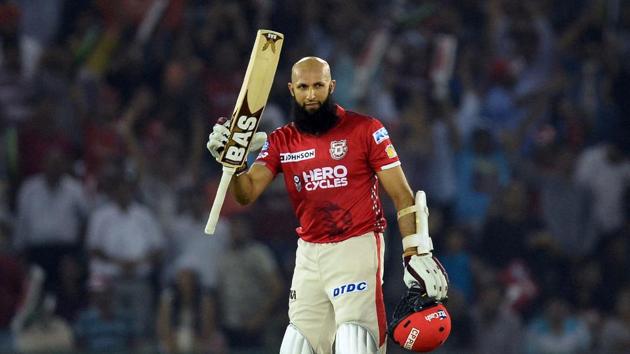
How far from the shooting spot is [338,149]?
719cm

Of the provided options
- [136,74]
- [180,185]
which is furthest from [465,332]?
[136,74]

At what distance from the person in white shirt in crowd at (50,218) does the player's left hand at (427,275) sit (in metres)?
5.54

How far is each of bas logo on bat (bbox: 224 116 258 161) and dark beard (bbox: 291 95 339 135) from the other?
30 cm

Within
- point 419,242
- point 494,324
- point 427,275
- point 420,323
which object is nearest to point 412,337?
point 420,323

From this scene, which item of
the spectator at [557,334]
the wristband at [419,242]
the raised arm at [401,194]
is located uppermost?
the raised arm at [401,194]

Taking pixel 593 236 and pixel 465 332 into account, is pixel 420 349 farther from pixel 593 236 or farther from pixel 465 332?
pixel 593 236

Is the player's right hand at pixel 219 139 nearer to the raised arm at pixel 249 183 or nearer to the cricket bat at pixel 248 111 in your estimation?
the cricket bat at pixel 248 111

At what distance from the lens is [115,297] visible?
11695mm

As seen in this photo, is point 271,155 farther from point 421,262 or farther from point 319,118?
point 421,262

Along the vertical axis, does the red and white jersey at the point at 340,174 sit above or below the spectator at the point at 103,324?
above

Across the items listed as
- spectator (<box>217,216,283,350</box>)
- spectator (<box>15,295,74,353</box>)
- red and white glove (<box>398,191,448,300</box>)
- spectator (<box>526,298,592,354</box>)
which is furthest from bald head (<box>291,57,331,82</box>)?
spectator (<box>526,298,592,354</box>)

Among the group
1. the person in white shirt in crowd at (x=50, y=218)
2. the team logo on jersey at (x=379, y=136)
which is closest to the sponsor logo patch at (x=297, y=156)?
the team logo on jersey at (x=379, y=136)

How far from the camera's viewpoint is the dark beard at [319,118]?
23.7ft

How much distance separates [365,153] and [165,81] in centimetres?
563
